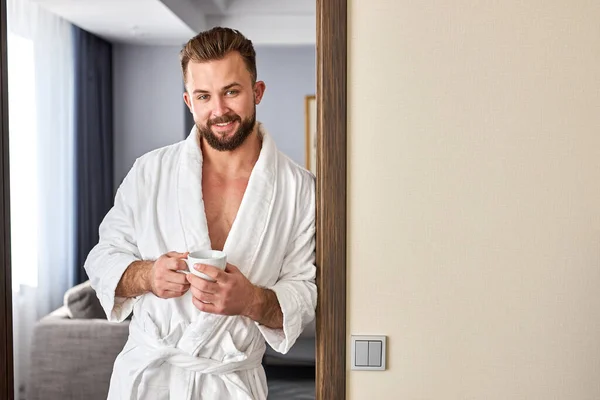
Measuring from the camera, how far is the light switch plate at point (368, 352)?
1332mm

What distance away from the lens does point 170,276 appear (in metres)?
1.32

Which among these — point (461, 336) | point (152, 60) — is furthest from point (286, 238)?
point (152, 60)

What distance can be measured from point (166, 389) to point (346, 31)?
84cm

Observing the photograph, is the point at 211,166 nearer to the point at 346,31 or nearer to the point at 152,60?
the point at 346,31

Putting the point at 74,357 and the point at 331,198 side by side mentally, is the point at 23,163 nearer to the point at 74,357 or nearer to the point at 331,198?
the point at 74,357

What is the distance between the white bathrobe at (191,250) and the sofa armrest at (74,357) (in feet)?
4.03

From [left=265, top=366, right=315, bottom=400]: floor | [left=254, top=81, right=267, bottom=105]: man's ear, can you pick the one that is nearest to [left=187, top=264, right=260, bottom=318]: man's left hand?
[left=254, top=81, right=267, bottom=105]: man's ear

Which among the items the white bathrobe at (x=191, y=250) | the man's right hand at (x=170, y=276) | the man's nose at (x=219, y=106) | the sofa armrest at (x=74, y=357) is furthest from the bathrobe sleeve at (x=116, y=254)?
the sofa armrest at (x=74, y=357)

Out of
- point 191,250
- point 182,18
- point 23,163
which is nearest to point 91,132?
point 23,163

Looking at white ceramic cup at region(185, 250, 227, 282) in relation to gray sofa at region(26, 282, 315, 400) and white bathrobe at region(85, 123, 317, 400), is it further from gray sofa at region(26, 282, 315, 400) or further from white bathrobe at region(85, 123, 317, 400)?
gray sofa at region(26, 282, 315, 400)

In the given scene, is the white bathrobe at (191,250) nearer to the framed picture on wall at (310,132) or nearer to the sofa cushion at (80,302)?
the sofa cushion at (80,302)

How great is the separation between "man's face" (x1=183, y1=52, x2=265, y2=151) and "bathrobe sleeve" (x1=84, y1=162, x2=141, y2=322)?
199 millimetres

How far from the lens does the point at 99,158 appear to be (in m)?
3.43

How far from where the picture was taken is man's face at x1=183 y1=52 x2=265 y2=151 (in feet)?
4.72
